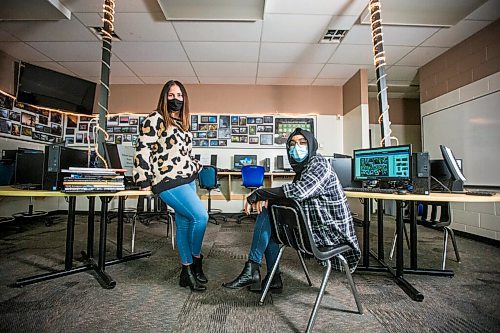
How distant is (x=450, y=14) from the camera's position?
3189 mm

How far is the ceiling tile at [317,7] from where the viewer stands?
10.1 feet

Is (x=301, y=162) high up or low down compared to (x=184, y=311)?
up

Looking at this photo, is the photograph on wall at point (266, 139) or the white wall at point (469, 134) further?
the photograph on wall at point (266, 139)

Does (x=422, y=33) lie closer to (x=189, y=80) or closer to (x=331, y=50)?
(x=331, y=50)

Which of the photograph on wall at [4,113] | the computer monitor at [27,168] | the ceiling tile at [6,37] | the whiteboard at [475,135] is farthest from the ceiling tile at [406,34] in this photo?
the photograph on wall at [4,113]

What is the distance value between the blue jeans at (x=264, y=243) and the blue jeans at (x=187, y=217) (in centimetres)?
37

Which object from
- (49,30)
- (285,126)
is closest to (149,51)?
(49,30)

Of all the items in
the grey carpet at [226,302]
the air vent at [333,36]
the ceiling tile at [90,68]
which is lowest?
the grey carpet at [226,302]

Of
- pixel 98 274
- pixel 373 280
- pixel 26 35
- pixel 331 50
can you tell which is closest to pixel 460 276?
pixel 373 280

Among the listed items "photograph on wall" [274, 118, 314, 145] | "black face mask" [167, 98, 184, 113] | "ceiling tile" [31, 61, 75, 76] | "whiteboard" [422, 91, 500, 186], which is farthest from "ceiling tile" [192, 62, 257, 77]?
"whiteboard" [422, 91, 500, 186]

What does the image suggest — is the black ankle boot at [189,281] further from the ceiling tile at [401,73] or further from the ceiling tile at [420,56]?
the ceiling tile at [401,73]

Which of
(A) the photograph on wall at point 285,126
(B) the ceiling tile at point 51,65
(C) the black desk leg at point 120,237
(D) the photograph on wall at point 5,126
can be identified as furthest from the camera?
(A) the photograph on wall at point 285,126

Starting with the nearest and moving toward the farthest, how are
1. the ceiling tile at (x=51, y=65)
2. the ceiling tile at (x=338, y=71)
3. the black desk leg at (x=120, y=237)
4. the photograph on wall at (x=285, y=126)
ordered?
the black desk leg at (x=120, y=237) < the ceiling tile at (x=51, y=65) < the ceiling tile at (x=338, y=71) < the photograph on wall at (x=285, y=126)

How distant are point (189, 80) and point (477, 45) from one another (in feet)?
15.7
